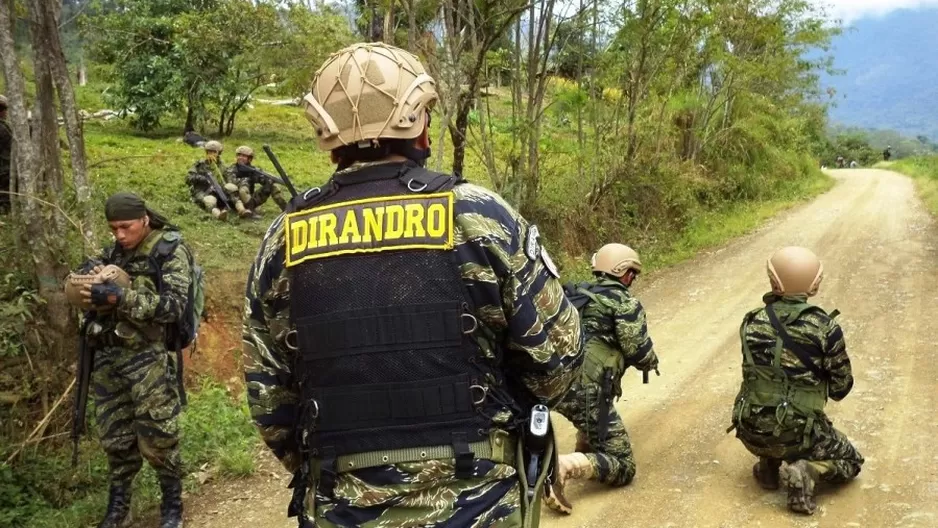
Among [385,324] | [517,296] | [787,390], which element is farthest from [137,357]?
[787,390]

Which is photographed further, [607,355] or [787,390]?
[607,355]

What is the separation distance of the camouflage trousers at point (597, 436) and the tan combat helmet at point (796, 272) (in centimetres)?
120

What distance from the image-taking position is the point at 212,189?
9719mm

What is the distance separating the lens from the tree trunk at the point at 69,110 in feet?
17.3

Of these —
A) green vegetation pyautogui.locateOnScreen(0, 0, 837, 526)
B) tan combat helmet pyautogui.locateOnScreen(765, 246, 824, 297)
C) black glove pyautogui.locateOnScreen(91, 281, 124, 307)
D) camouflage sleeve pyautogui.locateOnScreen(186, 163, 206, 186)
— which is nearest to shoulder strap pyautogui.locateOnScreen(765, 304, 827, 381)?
tan combat helmet pyautogui.locateOnScreen(765, 246, 824, 297)

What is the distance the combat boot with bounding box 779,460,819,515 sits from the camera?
4.13 m

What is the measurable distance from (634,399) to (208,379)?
147 inches

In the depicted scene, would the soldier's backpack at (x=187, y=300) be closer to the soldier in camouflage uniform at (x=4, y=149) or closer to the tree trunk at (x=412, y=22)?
the soldier in camouflage uniform at (x=4, y=149)

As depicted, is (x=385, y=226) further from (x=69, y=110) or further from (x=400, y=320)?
(x=69, y=110)

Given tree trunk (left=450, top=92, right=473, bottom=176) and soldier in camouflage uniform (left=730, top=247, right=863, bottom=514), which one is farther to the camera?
tree trunk (left=450, top=92, right=473, bottom=176)

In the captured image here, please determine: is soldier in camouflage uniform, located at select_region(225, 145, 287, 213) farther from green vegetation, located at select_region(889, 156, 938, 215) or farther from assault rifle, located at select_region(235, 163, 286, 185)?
green vegetation, located at select_region(889, 156, 938, 215)

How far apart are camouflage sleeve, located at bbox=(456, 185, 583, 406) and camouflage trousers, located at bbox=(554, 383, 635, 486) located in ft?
7.74

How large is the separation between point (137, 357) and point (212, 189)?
5.82 m

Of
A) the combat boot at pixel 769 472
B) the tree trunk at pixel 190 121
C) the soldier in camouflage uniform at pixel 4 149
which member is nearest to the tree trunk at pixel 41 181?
the soldier in camouflage uniform at pixel 4 149
